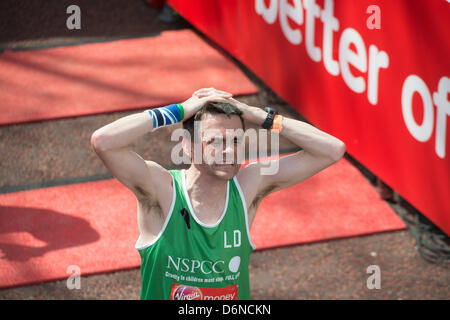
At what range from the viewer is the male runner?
3.55 metres

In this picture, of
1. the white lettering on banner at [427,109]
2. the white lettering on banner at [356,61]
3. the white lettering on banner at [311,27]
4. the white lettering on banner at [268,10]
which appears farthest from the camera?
the white lettering on banner at [268,10]

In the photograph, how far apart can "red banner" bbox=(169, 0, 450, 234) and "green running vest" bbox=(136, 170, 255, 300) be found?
272 centimetres

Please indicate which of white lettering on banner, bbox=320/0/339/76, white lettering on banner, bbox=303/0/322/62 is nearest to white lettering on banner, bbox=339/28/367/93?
white lettering on banner, bbox=320/0/339/76

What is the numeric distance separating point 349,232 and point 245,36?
3.68 metres

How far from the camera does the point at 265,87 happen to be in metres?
9.45

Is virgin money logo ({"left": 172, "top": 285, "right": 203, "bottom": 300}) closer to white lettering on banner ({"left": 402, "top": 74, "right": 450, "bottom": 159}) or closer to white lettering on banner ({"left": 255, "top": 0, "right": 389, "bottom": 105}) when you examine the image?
white lettering on banner ({"left": 402, "top": 74, "right": 450, "bottom": 159})

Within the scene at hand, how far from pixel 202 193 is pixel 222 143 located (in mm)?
322

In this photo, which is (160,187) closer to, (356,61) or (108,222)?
(108,222)

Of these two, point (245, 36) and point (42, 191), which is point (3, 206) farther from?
point (245, 36)

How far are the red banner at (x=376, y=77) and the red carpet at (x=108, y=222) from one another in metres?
0.35

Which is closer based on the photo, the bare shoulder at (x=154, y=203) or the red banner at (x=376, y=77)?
the bare shoulder at (x=154, y=203)

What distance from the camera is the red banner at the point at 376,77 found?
591cm

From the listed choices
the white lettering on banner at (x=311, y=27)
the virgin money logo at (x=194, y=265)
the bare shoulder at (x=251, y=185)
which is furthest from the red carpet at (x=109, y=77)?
the virgin money logo at (x=194, y=265)

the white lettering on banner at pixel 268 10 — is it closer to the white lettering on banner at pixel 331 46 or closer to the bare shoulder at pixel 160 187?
the white lettering on banner at pixel 331 46
